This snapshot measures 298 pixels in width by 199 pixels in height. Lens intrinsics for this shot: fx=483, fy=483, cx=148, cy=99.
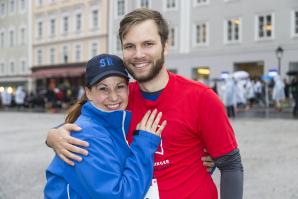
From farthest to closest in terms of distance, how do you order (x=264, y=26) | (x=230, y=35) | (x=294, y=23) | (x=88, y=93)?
(x=230, y=35)
(x=264, y=26)
(x=294, y=23)
(x=88, y=93)

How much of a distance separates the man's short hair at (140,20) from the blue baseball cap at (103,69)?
5.0 inches

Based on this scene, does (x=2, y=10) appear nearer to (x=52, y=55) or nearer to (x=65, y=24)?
(x=52, y=55)

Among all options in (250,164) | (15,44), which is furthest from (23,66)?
(250,164)

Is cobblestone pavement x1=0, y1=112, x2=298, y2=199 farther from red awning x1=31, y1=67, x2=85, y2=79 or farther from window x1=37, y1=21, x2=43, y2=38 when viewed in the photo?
window x1=37, y1=21, x2=43, y2=38

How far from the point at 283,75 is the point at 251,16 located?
178 inches

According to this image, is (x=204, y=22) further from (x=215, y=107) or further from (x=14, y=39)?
(x=215, y=107)

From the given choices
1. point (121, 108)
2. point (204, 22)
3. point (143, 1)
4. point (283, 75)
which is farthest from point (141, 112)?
point (143, 1)

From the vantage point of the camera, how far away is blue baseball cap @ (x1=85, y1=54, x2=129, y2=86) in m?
2.09

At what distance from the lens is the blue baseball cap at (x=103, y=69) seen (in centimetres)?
209

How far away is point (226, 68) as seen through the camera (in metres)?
30.0

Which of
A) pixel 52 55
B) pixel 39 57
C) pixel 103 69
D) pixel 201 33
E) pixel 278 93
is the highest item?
pixel 201 33

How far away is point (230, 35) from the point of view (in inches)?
1192

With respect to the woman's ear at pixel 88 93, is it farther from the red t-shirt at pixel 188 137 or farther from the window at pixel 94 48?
the window at pixel 94 48

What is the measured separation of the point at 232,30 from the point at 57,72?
18111mm
